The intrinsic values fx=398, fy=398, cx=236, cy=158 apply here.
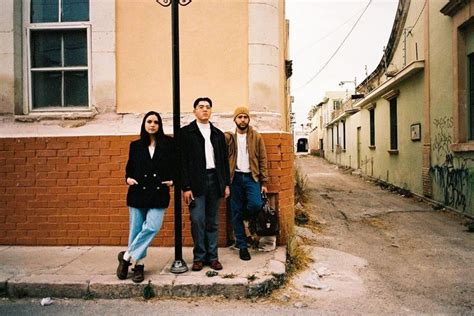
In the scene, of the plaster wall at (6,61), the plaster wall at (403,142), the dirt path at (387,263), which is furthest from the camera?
the plaster wall at (403,142)

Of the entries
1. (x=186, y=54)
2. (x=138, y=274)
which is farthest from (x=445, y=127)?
(x=138, y=274)

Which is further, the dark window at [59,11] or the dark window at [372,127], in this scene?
the dark window at [372,127]

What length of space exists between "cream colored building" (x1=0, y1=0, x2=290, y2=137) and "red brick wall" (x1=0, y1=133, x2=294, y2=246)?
230 millimetres

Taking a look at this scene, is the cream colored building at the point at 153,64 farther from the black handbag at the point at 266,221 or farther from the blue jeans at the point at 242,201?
the black handbag at the point at 266,221

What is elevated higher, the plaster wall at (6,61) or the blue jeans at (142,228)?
the plaster wall at (6,61)

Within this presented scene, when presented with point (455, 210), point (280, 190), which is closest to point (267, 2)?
point (280, 190)

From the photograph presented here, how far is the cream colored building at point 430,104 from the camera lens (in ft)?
27.6

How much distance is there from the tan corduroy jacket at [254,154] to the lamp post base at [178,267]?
3.86ft

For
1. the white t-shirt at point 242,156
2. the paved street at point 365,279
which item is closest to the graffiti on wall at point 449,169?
the paved street at point 365,279

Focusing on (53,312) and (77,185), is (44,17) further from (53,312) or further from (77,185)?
(53,312)

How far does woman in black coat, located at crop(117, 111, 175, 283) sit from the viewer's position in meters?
4.18

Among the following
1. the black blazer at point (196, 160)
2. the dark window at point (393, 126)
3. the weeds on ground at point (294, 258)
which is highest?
the dark window at point (393, 126)

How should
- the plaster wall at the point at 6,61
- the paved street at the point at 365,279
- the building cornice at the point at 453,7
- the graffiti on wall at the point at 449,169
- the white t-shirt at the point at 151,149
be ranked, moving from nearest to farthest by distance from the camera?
the paved street at the point at 365,279 < the white t-shirt at the point at 151,149 < the plaster wall at the point at 6,61 < the building cornice at the point at 453,7 < the graffiti on wall at the point at 449,169

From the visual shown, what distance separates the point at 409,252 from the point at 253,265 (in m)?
2.59
